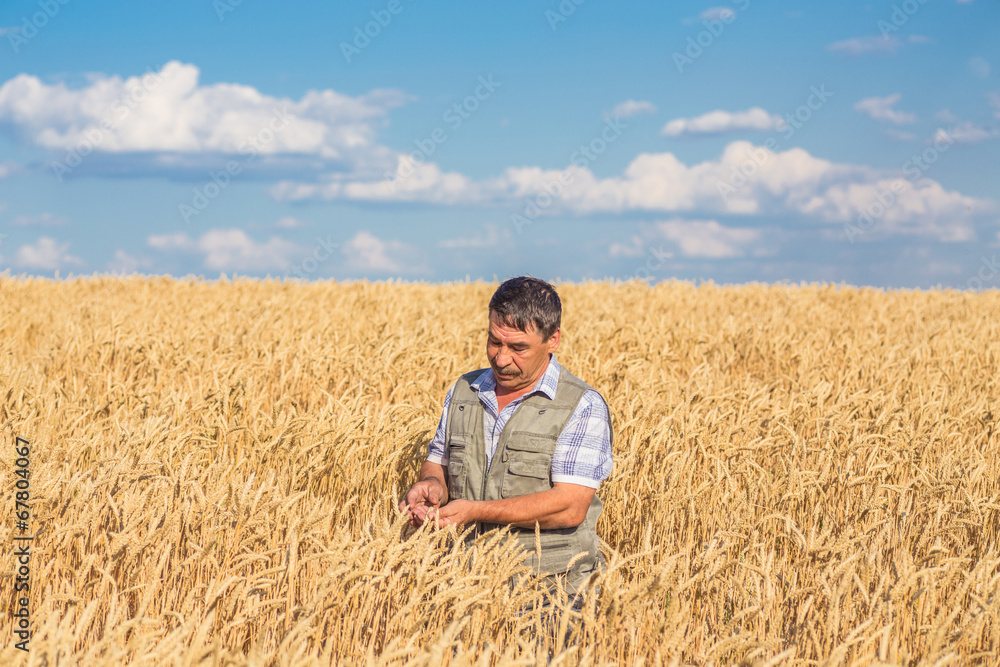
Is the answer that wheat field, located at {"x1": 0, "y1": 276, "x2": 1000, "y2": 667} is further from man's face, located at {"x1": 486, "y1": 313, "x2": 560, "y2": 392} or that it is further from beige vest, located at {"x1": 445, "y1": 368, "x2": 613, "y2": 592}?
man's face, located at {"x1": 486, "y1": 313, "x2": 560, "y2": 392}

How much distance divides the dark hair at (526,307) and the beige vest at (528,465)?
239mm

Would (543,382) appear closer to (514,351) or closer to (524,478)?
(514,351)

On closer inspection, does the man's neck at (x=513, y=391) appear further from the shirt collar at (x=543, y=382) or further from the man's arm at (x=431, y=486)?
the man's arm at (x=431, y=486)

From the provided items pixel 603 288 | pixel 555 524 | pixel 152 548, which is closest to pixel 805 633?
pixel 555 524

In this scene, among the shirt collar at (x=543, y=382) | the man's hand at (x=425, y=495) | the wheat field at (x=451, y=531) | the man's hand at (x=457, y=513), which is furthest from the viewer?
the shirt collar at (x=543, y=382)

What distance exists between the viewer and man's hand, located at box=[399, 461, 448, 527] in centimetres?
243

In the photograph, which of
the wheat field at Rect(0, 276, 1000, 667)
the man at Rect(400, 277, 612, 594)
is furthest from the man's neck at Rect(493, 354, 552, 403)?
the wheat field at Rect(0, 276, 1000, 667)

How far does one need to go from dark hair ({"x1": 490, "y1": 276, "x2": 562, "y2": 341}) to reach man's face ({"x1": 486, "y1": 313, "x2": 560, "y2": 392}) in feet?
0.07

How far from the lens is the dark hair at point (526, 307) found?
2438 millimetres

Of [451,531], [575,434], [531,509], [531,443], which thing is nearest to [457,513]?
[451,531]

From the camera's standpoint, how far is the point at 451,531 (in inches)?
88.3

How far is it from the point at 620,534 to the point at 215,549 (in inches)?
69.0

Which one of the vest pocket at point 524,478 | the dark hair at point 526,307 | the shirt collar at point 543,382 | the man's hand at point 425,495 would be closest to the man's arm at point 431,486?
the man's hand at point 425,495

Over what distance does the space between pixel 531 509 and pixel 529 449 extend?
0.67 ft
